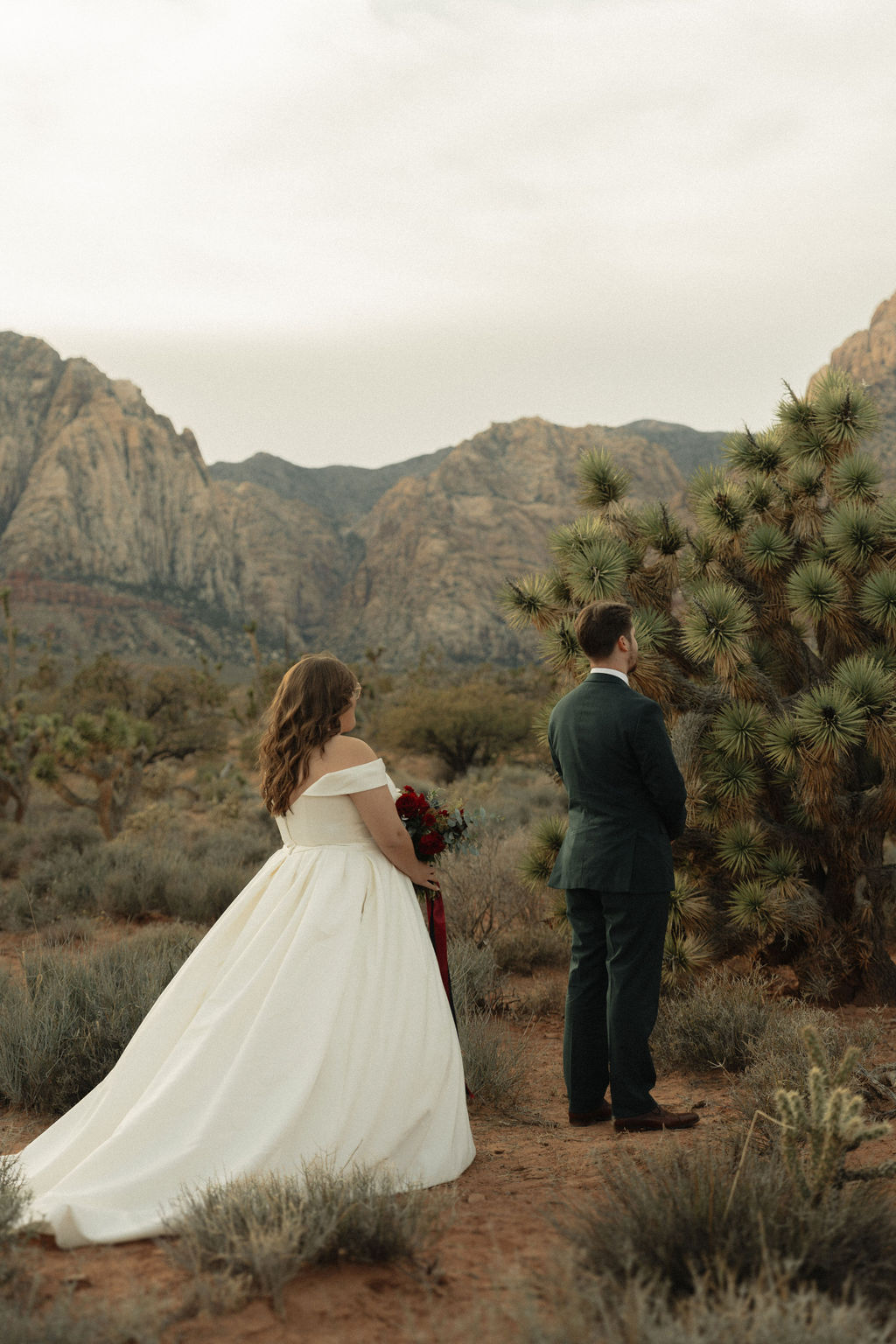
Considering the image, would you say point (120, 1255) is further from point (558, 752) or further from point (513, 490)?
point (513, 490)

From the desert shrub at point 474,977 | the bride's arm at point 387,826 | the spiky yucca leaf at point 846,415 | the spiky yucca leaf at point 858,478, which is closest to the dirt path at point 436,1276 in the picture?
the bride's arm at point 387,826

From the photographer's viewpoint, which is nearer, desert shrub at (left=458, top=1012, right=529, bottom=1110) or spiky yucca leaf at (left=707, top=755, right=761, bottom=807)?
desert shrub at (left=458, top=1012, right=529, bottom=1110)

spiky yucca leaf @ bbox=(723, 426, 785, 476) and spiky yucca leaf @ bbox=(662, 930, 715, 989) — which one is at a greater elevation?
spiky yucca leaf @ bbox=(723, 426, 785, 476)

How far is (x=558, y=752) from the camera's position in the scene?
4.23m

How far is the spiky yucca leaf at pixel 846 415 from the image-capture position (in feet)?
20.9

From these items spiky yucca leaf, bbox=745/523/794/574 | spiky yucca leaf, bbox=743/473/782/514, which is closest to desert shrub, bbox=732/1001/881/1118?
spiky yucca leaf, bbox=745/523/794/574

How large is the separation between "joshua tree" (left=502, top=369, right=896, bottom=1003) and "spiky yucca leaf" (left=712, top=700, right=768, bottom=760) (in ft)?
0.03

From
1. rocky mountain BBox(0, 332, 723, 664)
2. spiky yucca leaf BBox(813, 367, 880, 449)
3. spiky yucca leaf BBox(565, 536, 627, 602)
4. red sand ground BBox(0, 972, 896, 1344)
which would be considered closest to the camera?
red sand ground BBox(0, 972, 896, 1344)

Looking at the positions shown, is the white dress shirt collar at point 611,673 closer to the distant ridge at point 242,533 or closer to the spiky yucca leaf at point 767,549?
the spiky yucca leaf at point 767,549

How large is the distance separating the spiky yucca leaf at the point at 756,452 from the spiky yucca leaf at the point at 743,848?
7.60 feet

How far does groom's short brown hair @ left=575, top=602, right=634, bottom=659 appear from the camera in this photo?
403 cm

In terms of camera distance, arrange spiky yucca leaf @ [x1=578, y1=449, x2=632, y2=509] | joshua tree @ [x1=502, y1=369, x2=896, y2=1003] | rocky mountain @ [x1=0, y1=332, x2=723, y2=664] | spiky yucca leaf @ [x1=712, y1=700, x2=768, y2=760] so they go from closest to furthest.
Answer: joshua tree @ [x1=502, y1=369, x2=896, y2=1003] < spiky yucca leaf @ [x1=712, y1=700, x2=768, y2=760] < spiky yucca leaf @ [x1=578, y1=449, x2=632, y2=509] < rocky mountain @ [x1=0, y1=332, x2=723, y2=664]

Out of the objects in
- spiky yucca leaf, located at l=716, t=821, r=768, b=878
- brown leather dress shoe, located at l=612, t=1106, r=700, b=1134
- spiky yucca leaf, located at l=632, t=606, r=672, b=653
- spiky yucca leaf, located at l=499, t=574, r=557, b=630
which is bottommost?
brown leather dress shoe, located at l=612, t=1106, r=700, b=1134

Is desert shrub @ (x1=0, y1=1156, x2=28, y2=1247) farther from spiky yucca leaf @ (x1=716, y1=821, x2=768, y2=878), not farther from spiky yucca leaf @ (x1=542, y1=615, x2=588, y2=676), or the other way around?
spiky yucca leaf @ (x1=716, y1=821, x2=768, y2=878)
